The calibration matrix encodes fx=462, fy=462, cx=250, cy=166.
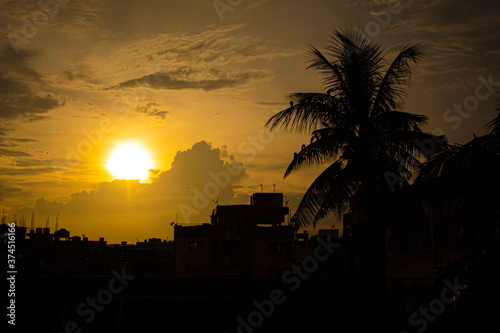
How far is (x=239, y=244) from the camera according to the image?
49188mm

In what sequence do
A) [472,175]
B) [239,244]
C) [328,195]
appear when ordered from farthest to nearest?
[239,244]
[328,195]
[472,175]

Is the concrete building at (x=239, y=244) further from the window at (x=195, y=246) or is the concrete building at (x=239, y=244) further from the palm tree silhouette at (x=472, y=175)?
→ the palm tree silhouette at (x=472, y=175)

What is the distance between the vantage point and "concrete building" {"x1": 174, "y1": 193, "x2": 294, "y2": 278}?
47719 millimetres

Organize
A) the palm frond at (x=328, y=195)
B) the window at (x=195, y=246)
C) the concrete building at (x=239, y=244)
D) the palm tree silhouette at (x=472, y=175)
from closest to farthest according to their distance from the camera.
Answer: the palm tree silhouette at (x=472, y=175), the palm frond at (x=328, y=195), the concrete building at (x=239, y=244), the window at (x=195, y=246)

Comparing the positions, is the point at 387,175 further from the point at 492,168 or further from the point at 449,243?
the point at 449,243

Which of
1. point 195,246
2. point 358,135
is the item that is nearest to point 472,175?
point 358,135

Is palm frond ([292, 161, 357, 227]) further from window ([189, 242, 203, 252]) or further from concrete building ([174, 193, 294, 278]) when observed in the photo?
window ([189, 242, 203, 252])

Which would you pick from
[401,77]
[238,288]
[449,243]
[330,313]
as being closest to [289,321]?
[330,313]

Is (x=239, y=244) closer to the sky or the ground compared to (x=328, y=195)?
closer to the ground

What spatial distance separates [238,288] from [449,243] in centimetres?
1077

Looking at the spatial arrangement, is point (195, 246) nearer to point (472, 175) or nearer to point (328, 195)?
point (328, 195)

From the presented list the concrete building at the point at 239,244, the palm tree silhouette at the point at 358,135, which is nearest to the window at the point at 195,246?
the concrete building at the point at 239,244

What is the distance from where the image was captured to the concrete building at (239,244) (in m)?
47.7

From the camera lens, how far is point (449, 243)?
722 inches
